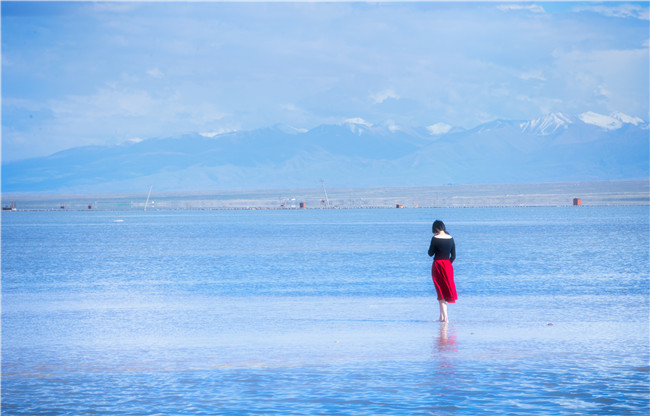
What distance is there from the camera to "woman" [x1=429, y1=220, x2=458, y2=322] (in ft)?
45.7

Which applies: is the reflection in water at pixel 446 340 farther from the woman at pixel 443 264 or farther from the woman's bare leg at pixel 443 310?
the woman at pixel 443 264

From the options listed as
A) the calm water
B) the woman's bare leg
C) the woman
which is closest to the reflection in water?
the calm water

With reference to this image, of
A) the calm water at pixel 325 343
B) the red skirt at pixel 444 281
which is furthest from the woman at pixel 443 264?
the calm water at pixel 325 343

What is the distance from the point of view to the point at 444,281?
14039 mm

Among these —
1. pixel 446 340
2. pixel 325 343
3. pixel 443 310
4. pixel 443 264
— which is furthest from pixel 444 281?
pixel 325 343

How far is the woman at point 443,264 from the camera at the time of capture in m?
13.9

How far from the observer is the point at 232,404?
29.3 feet

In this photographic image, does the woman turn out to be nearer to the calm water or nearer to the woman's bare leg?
the woman's bare leg

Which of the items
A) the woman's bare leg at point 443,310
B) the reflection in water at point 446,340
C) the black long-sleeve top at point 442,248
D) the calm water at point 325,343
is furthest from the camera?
the woman's bare leg at point 443,310

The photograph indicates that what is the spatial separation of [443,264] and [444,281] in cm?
27

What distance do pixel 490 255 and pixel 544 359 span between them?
71.0 ft

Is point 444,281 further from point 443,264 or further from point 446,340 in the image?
point 446,340

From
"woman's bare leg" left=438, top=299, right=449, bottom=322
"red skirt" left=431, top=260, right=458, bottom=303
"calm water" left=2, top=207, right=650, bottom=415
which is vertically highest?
"red skirt" left=431, top=260, right=458, bottom=303

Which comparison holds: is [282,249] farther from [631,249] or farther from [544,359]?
[544,359]
